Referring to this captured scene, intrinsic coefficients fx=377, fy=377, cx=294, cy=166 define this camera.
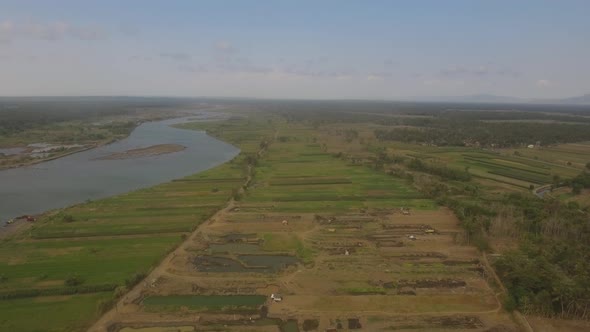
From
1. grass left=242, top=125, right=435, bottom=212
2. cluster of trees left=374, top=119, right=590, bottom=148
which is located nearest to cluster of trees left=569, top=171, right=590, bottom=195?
grass left=242, top=125, right=435, bottom=212

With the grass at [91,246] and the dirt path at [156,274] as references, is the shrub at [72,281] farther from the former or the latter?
the dirt path at [156,274]

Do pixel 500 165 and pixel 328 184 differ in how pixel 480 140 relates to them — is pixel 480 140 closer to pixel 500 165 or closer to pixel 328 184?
pixel 500 165

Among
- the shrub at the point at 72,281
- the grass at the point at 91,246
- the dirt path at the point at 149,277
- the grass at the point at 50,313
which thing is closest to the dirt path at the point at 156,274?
the dirt path at the point at 149,277

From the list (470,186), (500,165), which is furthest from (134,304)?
(500,165)

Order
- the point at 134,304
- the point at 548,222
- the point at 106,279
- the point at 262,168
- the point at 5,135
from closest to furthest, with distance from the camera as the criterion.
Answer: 1. the point at 134,304
2. the point at 106,279
3. the point at 548,222
4. the point at 262,168
5. the point at 5,135

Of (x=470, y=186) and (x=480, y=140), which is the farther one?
(x=480, y=140)

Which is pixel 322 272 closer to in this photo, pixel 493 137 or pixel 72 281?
pixel 72 281

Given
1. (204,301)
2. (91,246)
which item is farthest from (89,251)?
(204,301)
